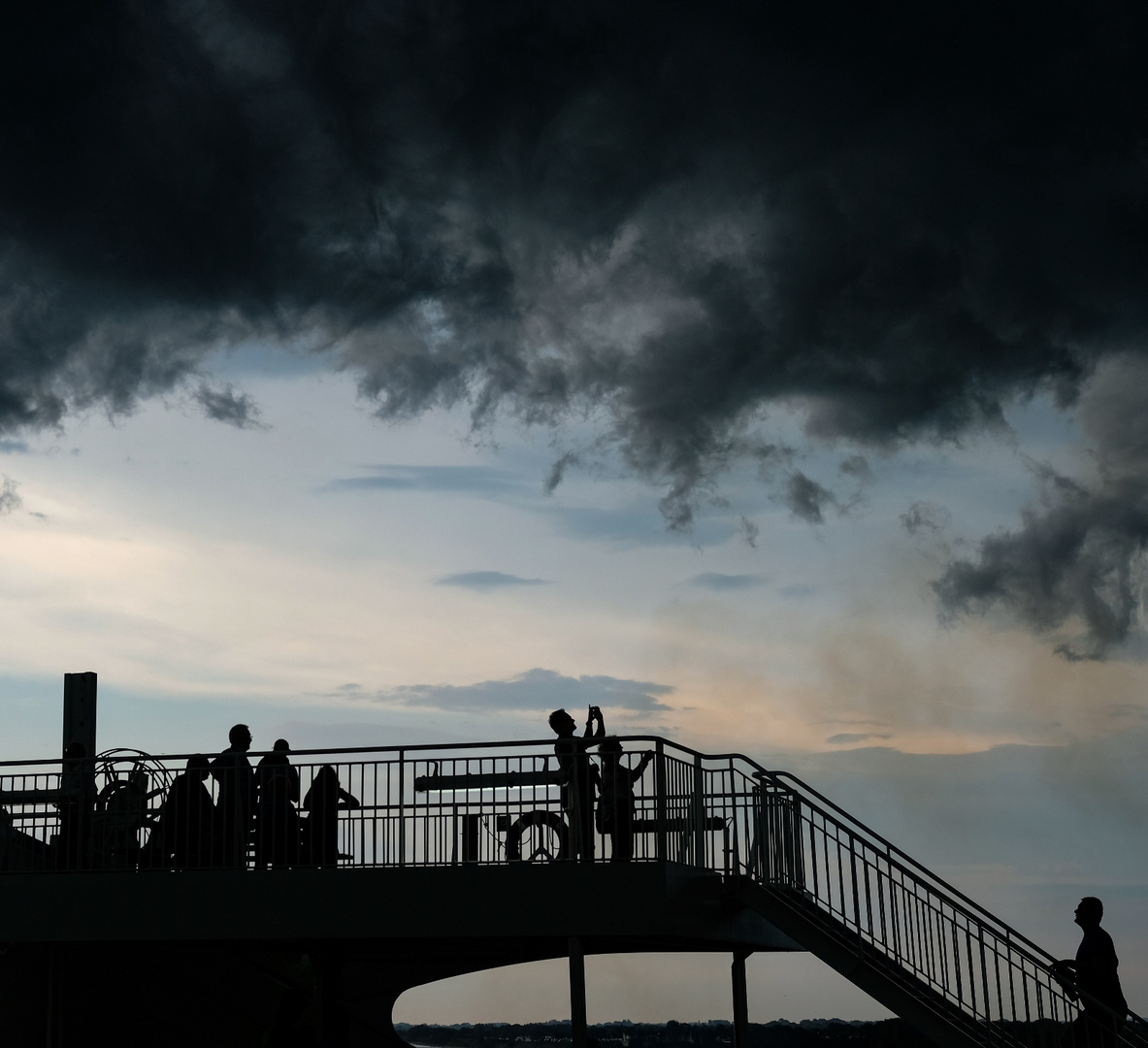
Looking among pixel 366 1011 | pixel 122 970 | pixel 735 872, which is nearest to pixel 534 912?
pixel 735 872

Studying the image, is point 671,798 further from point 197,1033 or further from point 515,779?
point 197,1033

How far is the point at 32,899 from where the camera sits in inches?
696

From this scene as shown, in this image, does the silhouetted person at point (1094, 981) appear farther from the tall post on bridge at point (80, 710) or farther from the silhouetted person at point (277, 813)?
the tall post on bridge at point (80, 710)

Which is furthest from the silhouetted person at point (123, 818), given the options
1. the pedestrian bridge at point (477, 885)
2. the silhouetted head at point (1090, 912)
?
the silhouetted head at point (1090, 912)

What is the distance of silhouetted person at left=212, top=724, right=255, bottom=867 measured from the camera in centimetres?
1717

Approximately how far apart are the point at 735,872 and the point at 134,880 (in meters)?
7.27

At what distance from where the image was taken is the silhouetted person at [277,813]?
17.0 meters

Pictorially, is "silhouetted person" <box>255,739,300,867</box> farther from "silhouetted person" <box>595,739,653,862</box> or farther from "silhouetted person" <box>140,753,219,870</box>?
"silhouetted person" <box>595,739,653,862</box>

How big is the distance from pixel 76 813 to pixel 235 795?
7.53ft

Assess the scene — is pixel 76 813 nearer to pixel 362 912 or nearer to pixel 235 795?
pixel 235 795

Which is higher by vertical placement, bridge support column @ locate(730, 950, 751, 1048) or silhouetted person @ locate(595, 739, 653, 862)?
silhouetted person @ locate(595, 739, 653, 862)

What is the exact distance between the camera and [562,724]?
17281 mm

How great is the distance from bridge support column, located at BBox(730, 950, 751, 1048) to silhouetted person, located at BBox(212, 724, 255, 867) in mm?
8219

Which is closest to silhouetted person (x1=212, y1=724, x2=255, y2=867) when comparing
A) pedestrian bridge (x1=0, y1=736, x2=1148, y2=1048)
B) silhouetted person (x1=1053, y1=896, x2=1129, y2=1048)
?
pedestrian bridge (x1=0, y1=736, x2=1148, y2=1048)
